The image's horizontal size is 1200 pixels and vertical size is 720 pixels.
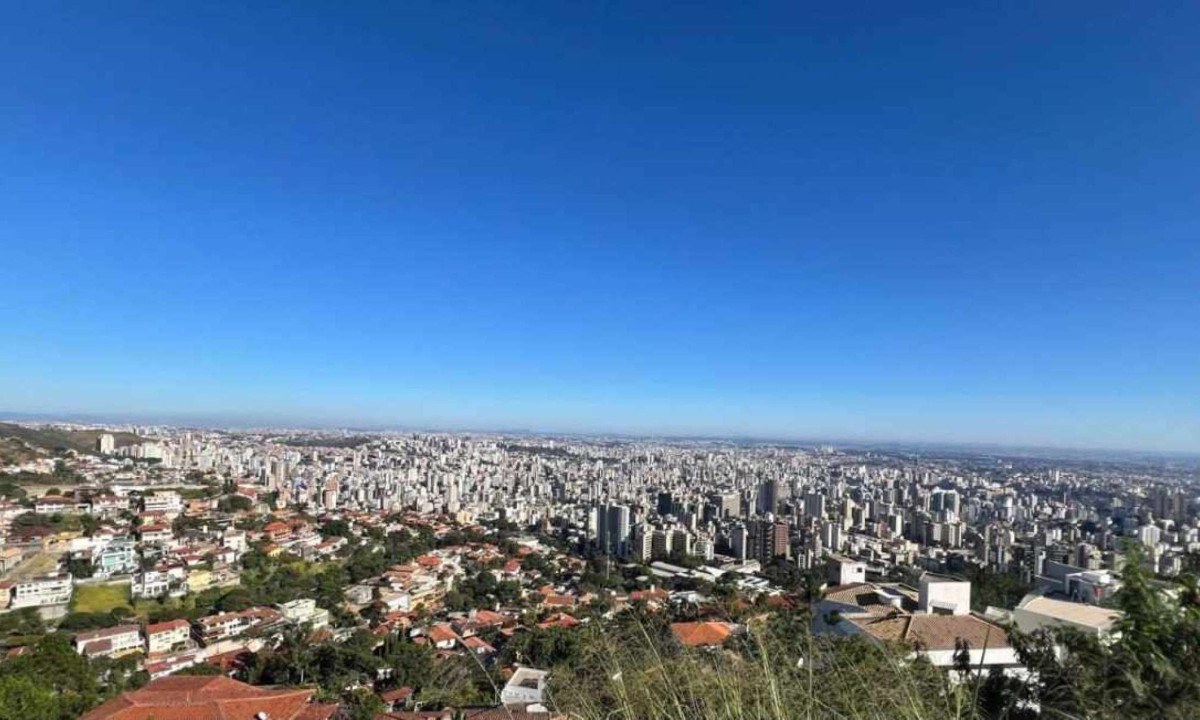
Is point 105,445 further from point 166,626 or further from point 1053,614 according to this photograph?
point 1053,614

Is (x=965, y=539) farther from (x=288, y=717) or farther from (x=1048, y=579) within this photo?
(x=288, y=717)

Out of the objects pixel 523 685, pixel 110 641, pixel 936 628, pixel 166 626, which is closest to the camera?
pixel 936 628

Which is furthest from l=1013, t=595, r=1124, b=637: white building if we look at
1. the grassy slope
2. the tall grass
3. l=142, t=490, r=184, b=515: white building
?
l=142, t=490, r=184, b=515: white building

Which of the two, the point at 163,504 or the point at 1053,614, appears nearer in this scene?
the point at 1053,614

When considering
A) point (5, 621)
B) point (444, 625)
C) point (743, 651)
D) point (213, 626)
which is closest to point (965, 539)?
point (444, 625)

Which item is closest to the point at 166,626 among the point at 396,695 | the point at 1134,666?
the point at 396,695

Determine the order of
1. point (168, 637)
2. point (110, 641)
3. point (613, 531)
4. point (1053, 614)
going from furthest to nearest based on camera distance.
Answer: point (613, 531), point (168, 637), point (110, 641), point (1053, 614)

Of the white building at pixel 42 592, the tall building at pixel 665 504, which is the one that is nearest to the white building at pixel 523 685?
the white building at pixel 42 592
